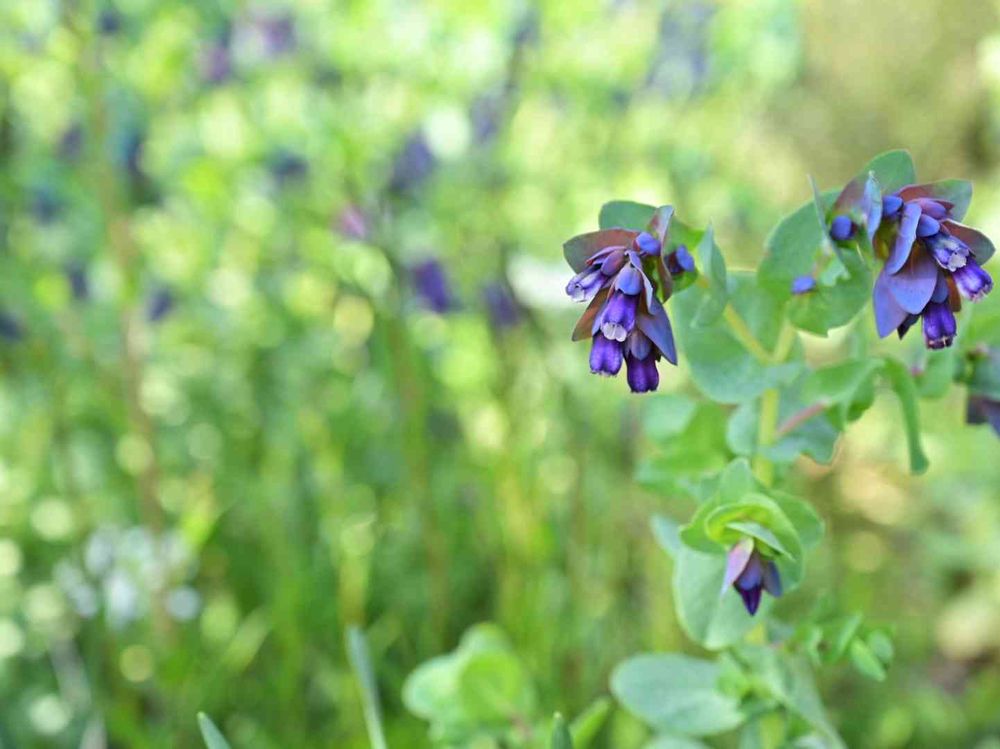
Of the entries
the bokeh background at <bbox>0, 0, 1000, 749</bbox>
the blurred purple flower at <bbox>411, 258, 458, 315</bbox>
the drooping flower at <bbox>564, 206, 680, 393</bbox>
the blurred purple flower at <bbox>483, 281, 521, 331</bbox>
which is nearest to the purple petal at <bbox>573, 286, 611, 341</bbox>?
the drooping flower at <bbox>564, 206, 680, 393</bbox>

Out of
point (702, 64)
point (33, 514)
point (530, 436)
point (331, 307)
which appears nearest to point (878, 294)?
point (530, 436)

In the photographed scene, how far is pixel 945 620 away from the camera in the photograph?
157 centimetres

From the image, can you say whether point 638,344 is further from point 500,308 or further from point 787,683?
point 500,308

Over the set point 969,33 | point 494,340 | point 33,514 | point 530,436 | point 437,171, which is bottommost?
point 33,514

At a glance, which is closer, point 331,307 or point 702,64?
point 331,307

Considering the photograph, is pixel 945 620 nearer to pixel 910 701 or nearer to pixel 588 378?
pixel 910 701

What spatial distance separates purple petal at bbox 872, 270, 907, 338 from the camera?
454 mm

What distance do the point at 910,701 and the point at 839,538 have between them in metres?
0.51

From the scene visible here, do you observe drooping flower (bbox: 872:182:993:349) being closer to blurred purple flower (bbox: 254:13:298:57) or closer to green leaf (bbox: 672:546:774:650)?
green leaf (bbox: 672:546:774:650)

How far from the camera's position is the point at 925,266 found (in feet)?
1.48

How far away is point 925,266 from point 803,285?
0.07 metres

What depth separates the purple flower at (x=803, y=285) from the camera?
513mm

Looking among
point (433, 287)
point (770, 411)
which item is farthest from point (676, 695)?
point (433, 287)

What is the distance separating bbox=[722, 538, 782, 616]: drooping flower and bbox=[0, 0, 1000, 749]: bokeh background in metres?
0.54
